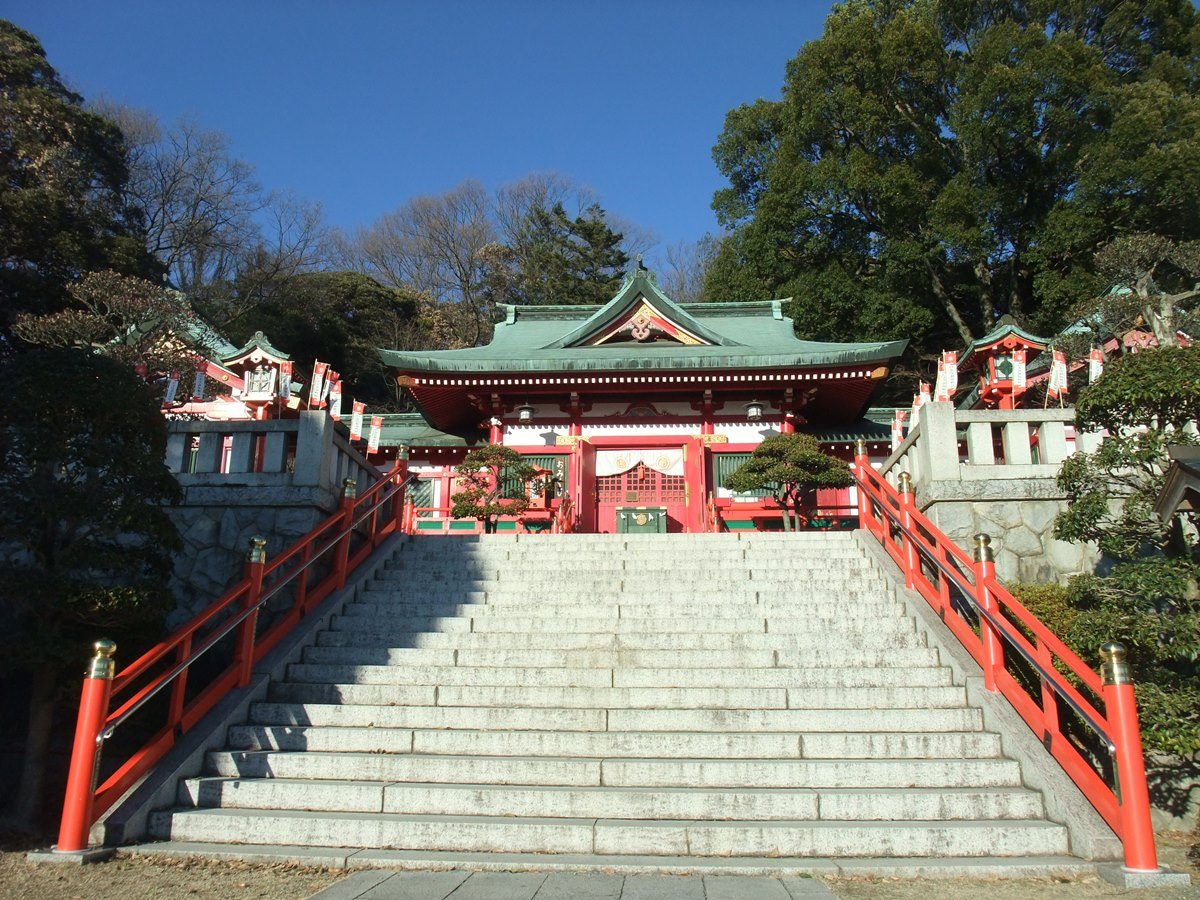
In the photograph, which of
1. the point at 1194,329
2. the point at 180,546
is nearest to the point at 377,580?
the point at 180,546

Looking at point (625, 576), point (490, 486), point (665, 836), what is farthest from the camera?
point (490, 486)

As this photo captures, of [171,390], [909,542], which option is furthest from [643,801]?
[171,390]

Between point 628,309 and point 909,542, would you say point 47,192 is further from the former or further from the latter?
point 909,542

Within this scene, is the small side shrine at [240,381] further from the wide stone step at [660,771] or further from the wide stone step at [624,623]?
the wide stone step at [660,771]

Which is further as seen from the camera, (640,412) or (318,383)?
(640,412)

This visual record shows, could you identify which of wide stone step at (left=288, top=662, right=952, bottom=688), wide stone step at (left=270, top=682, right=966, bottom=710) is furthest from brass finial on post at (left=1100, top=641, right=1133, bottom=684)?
wide stone step at (left=288, top=662, right=952, bottom=688)

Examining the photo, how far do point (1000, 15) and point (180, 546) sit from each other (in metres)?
33.7

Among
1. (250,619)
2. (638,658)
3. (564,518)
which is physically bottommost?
→ (638,658)

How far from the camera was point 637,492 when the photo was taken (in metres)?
15.4

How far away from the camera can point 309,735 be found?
5.34 m

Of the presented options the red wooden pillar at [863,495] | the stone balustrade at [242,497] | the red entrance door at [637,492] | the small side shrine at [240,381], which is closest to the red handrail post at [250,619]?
the stone balustrade at [242,497]

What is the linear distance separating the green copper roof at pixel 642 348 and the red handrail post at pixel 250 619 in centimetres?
848

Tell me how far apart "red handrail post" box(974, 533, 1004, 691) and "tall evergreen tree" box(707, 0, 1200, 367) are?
2080cm

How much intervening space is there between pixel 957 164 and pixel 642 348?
1792 cm
